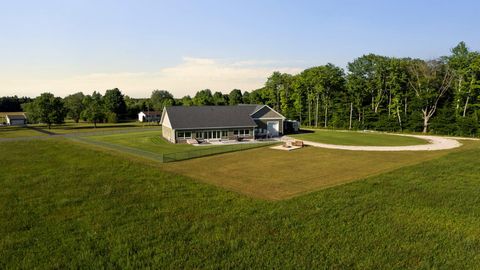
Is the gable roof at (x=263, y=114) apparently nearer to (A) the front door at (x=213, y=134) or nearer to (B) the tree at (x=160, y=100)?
(A) the front door at (x=213, y=134)

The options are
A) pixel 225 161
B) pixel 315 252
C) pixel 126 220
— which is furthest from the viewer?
pixel 225 161

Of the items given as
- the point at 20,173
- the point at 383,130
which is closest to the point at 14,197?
the point at 20,173

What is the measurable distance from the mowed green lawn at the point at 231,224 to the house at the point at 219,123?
2317 cm

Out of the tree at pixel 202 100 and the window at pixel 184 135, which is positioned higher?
the tree at pixel 202 100

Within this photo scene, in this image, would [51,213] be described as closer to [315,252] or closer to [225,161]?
[315,252]

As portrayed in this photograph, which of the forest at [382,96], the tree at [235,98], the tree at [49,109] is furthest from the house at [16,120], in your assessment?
the tree at [235,98]

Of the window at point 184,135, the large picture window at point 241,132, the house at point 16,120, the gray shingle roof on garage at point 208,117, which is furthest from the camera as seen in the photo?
the house at point 16,120

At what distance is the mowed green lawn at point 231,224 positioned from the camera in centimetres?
1175

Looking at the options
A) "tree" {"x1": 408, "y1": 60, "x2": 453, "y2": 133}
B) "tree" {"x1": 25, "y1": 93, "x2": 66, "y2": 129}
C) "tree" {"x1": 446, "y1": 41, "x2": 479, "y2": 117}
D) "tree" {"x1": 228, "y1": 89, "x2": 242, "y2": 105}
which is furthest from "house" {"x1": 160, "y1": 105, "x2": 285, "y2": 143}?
"tree" {"x1": 228, "y1": 89, "x2": 242, "y2": 105}

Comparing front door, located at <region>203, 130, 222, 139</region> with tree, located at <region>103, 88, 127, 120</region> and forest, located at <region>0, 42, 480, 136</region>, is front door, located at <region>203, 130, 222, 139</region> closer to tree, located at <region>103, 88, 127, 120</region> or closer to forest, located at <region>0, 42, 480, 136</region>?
forest, located at <region>0, 42, 480, 136</region>

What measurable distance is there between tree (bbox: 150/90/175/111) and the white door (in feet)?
223

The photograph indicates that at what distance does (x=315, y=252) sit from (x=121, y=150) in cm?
3323

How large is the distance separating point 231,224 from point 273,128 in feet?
140

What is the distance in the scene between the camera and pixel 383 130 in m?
66.8
